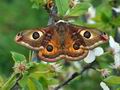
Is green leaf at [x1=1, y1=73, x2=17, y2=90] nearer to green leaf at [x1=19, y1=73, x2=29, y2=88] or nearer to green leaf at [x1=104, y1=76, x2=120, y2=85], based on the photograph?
green leaf at [x1=19, y1=73, x2=29, y2=88]

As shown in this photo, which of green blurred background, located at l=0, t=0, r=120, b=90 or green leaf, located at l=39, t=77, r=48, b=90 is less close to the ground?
green blurred background, located at l=0, t=0, r=120, b=90

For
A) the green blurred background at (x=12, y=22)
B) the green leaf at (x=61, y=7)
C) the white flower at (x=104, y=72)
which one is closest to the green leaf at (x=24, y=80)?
the green leaf at (x=61, y=7)

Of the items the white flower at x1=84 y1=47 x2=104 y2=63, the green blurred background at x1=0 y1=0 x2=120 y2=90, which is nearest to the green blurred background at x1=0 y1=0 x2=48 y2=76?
the green blurred background at x1=0 y1=0 x2=120 y2=90

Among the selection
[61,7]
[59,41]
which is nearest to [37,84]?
[59,41]

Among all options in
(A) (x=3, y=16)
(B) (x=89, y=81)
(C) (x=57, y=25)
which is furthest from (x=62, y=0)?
(A) (x=3, y=16)

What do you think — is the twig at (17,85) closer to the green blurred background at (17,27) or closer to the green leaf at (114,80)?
the green leaf at (114,80)

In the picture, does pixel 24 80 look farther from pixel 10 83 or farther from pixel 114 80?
pixel 114 80
